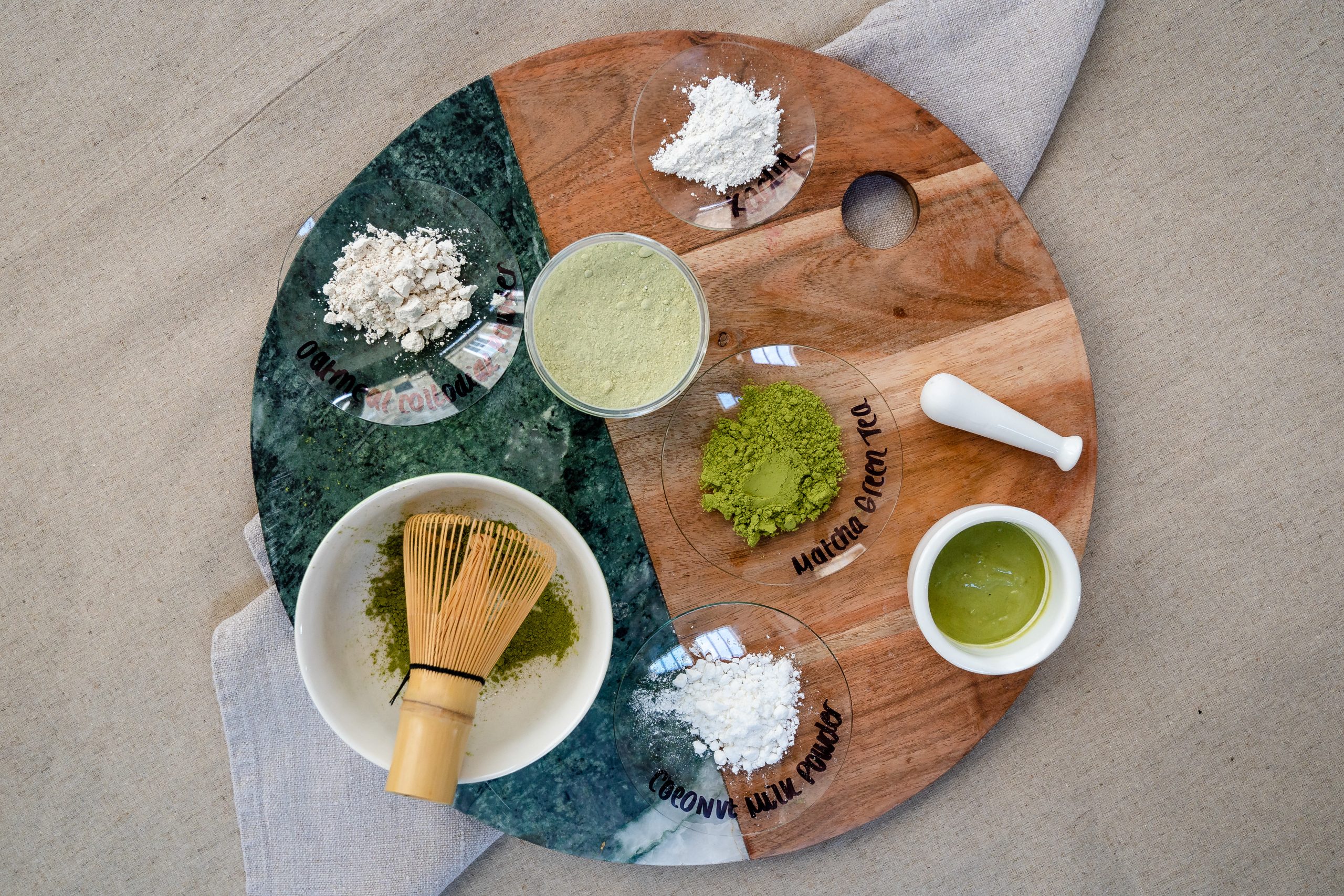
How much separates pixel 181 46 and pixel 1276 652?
1728mm

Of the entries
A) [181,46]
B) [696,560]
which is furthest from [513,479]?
[181,46]

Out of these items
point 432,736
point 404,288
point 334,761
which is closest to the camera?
point 432,736

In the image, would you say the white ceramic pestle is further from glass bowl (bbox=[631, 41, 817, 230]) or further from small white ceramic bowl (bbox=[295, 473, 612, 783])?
small white ceramic bowl (bbox=[295, 473, 612, 783])

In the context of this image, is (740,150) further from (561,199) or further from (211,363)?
(211,363)

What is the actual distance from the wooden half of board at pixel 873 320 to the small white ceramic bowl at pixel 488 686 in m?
0.13

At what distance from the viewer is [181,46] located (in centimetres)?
107

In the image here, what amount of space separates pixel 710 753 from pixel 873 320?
21.9 inches

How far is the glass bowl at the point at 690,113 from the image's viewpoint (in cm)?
92

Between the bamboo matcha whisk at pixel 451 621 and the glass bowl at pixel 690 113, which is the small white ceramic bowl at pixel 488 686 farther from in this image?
the glass bowl at pixel 690 113

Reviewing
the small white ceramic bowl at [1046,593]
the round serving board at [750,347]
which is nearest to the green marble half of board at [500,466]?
the round serving board at [750,347]

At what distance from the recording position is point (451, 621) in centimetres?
81

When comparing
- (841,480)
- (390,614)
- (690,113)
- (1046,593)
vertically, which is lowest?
(1046,593)

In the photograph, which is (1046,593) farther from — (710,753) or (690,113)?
(690,113)

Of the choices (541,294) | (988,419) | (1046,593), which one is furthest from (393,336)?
(1046,593)
